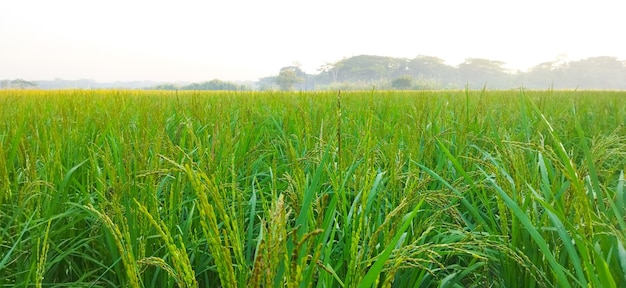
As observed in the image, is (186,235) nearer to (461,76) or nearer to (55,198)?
(55,198)

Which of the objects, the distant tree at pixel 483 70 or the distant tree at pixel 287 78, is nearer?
the distant tree at pixel 287 78

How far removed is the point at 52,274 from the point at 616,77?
3670 inches

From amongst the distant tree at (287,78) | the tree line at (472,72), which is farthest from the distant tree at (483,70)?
the distant tree at (287,78)

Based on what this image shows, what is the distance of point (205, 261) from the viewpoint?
1147 mm

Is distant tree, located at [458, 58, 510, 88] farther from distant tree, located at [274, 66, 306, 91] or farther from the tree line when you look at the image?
distant tree, located at [274, 66, 306, 91]

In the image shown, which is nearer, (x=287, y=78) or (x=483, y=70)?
(x=287, y=78)

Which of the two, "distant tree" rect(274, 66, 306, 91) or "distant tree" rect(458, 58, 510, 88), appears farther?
"distant tree" rect(458, 58, 510, 88)

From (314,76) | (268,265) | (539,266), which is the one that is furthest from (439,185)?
(314,76)

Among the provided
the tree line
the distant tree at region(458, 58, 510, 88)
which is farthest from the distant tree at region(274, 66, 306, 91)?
the distant tree at region(458, 58, 510, 88)

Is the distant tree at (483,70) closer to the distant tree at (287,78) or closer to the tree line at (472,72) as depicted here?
the tree line at (472,72)

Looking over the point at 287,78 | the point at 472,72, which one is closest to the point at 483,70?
the point at 472,72

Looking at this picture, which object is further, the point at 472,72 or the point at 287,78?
the point at 472,72

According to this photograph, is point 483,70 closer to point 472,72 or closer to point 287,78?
point 472,72

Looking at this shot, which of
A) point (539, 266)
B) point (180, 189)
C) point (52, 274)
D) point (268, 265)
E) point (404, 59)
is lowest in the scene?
point (52, 274)
